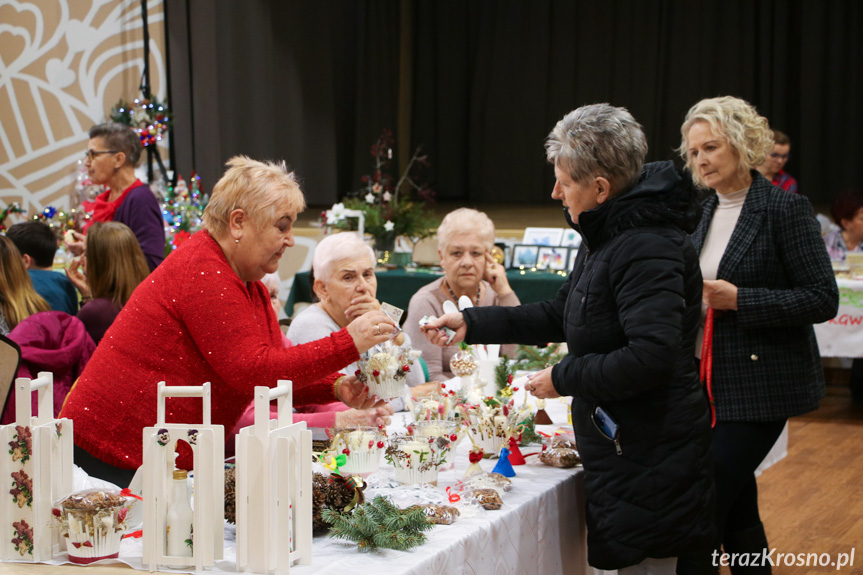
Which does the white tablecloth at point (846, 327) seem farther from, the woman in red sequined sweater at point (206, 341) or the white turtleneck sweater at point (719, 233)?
the woman in red sequined sweater at point (206, 341)

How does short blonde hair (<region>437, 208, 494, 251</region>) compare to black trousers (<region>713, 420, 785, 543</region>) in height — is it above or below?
above

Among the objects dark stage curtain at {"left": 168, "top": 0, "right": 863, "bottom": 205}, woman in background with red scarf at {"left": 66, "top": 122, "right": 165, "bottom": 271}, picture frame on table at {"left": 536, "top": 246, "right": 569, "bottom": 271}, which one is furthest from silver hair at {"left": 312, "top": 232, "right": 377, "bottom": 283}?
dark stage curtain at {"left": 168, "top": 0, "right": 863, "bottom": 205}

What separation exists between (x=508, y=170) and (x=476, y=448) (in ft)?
37.2

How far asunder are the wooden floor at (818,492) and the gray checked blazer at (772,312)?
A: 1.30 meters

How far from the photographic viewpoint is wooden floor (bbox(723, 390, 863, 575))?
376cm

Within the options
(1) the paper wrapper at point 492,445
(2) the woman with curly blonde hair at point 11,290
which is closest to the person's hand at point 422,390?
(1) the paper wrapper at point 492,445

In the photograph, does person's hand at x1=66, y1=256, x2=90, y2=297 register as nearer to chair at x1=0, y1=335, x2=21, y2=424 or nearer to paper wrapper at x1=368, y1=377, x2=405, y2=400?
chair at x1=0, y1=335, x2=21, y2=424

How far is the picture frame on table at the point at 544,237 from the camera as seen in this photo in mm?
6320

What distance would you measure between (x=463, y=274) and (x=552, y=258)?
2630 mm

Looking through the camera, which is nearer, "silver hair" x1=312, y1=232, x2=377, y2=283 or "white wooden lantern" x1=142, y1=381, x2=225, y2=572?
"white wooden lantern" x1=142, y1=381, x2=225, y2=572

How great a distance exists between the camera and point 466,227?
3715mm

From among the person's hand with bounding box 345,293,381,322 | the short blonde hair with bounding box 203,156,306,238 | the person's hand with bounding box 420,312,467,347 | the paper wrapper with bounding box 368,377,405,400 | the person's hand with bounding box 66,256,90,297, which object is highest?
the short blonde hair with bounding box 203,156,306,238

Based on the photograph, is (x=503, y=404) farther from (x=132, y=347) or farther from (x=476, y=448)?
(x=132, y=347)

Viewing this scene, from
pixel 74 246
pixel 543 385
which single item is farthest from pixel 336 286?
pixel 74 246
